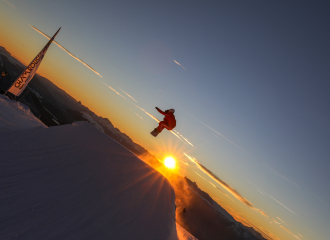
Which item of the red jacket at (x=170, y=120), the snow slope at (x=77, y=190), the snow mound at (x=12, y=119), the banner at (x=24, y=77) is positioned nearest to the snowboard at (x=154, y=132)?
the red jacket at (x=170, y=120)

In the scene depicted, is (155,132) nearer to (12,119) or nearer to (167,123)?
(167,123)

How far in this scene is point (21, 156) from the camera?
4082 mm

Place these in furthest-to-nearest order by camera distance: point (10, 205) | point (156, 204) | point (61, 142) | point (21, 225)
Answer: point (61, 142) < point (156, 204) < point (10, 205) < point (21, 225)

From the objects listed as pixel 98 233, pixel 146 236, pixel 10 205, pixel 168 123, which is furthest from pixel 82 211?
pixel 168 123

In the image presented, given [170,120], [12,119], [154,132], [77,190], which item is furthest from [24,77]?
[77,190]

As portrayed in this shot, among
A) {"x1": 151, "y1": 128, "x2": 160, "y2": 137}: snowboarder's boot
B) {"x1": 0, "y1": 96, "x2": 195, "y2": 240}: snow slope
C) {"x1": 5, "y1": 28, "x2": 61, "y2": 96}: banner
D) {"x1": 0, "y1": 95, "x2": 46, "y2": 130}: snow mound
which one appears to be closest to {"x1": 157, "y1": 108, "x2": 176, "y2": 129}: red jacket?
{"x1": 151, "y1": 128, "x2": 160, "y2": 137}: snowboarder's boot

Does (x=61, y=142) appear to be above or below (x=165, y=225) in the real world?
below

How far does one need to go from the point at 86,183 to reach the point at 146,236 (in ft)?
6.17

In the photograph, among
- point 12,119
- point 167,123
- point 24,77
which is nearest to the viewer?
point 12,119

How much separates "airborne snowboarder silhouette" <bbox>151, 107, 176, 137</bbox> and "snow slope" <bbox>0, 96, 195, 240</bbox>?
269cm

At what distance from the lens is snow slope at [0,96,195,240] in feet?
9.57

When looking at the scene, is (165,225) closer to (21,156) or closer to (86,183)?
(86,183)

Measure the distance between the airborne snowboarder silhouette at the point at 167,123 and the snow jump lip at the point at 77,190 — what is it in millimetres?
2702

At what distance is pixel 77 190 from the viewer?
3.73m
